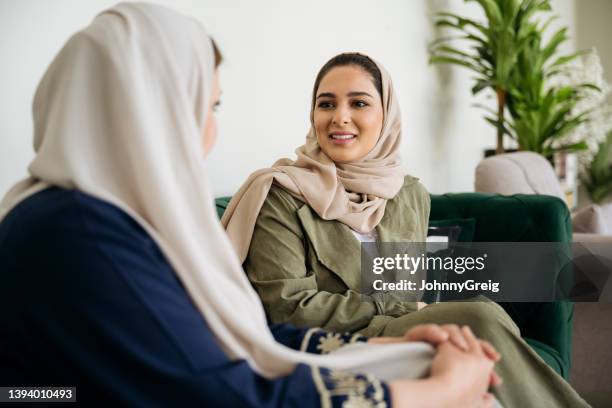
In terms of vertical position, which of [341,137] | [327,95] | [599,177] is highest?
[327,95]

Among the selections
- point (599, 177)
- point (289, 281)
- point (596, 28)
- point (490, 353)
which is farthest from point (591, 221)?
point (596, 28)

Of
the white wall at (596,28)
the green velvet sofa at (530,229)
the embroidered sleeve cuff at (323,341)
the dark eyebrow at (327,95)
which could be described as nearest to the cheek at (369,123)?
the dark eyebrow at (327,95)

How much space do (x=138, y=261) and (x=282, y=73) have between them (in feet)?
6.31

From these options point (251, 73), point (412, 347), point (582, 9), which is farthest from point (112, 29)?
point (582, 9)

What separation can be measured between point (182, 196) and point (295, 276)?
34.8 inches

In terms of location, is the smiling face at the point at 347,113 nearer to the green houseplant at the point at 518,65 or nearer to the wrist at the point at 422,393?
the wrist at the point at 422,393

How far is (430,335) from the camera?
112 cm

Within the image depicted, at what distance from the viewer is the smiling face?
2039 millimetres

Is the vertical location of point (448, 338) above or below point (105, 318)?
below

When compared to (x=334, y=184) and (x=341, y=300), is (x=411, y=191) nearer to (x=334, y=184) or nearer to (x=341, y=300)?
(x=334, y=184)

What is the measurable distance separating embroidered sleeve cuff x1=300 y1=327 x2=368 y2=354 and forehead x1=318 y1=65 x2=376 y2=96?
995 millimetres

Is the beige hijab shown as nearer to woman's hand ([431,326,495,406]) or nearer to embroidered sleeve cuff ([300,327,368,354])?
embroidered sleeve cuff ([300,327,368,354])

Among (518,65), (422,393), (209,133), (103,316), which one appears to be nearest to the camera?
(103,316)

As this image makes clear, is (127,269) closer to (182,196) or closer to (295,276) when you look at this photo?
(182,196)
